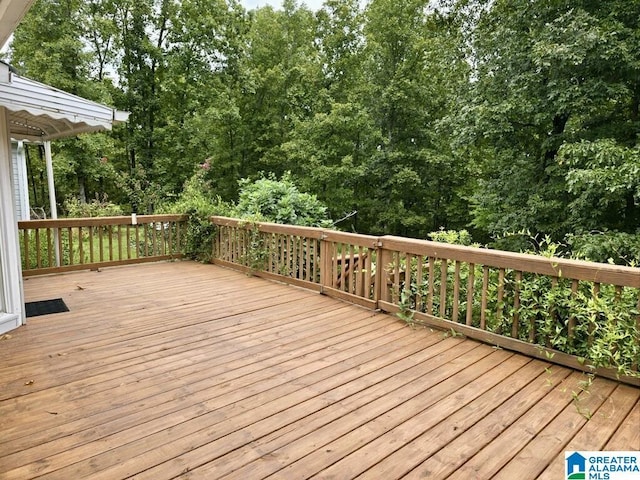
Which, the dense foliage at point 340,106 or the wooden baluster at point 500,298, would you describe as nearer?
the wooden baluster at point 500,298

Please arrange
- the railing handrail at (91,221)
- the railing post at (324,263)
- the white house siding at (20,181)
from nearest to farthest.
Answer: the railing post at (324,263) < the railing handrail at (91,221) < the white house siding at (20,181)

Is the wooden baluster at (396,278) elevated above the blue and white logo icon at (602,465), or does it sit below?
above

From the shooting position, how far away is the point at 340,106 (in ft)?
43.2

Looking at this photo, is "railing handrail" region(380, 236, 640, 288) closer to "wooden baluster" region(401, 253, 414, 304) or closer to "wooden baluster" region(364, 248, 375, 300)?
"wooden baluster" region(401, 253, 414, 304)

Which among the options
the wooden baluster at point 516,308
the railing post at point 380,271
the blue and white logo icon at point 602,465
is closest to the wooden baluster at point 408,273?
the railing post at point 380,271

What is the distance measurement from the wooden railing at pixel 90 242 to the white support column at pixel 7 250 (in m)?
1.92

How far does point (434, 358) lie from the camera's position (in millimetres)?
2930

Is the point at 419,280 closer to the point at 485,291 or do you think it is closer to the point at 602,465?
the point at 485,291

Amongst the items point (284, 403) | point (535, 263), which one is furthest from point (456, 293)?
point (284, 403)

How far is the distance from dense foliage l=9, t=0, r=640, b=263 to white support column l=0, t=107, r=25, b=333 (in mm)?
7220

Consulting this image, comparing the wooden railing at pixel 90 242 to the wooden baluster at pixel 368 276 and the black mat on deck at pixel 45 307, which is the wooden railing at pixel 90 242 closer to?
the black mat on deck at pixel 45 307

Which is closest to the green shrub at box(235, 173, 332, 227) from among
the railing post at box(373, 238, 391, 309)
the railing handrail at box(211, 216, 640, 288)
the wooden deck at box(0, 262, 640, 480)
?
the railing handrail at box(211, 216, 640, 288)

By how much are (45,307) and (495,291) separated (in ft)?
14.2

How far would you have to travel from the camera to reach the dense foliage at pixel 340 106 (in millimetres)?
8039
